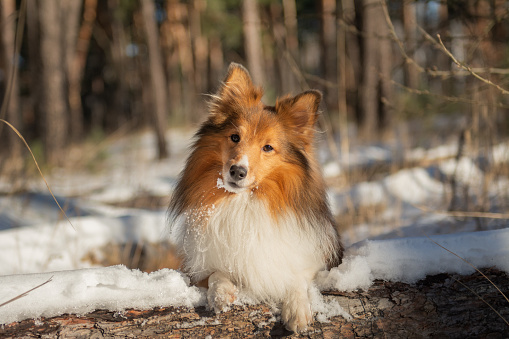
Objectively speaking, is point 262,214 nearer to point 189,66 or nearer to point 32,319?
point 32,319

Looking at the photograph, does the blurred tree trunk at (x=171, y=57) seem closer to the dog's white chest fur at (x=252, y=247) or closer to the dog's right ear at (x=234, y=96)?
the dog's right ear at (x=234, y=96)

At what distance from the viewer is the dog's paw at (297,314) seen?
1.93 m

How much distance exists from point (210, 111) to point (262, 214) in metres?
0.93

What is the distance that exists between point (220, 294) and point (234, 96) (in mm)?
1428

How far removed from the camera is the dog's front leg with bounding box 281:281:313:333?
76.0 inches

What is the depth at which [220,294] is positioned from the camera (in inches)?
80.3

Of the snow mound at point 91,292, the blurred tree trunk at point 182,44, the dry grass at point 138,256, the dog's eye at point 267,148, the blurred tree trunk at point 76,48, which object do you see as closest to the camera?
the snow mound at point 91,292

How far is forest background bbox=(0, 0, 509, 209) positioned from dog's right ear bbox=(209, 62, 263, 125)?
0.85 ft

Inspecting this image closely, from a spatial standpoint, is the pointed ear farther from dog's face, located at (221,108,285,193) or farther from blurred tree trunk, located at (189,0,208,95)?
blurred tree trunk, located at (189,0,208,95)

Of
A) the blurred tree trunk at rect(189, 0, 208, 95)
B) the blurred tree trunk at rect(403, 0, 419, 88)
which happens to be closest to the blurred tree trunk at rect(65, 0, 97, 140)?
the blurred tree trunk at rect(189, 0, 208, 95)

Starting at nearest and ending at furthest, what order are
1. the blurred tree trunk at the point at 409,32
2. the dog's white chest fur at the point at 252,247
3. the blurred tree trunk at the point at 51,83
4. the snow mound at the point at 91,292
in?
the snow mound at the point at 91,292
the dog's white chest fur at the point at 252,247
the blurred tree trunk at the point at 409,32
the blurred tree trunk at the point at 51,83

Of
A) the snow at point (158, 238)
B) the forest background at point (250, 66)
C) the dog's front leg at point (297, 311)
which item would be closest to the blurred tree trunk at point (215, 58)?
the forest background at point (250, 66)

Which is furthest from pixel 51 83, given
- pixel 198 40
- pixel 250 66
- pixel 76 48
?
pixel 76 48

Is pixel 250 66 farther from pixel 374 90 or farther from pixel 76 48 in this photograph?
pixel 76 48
